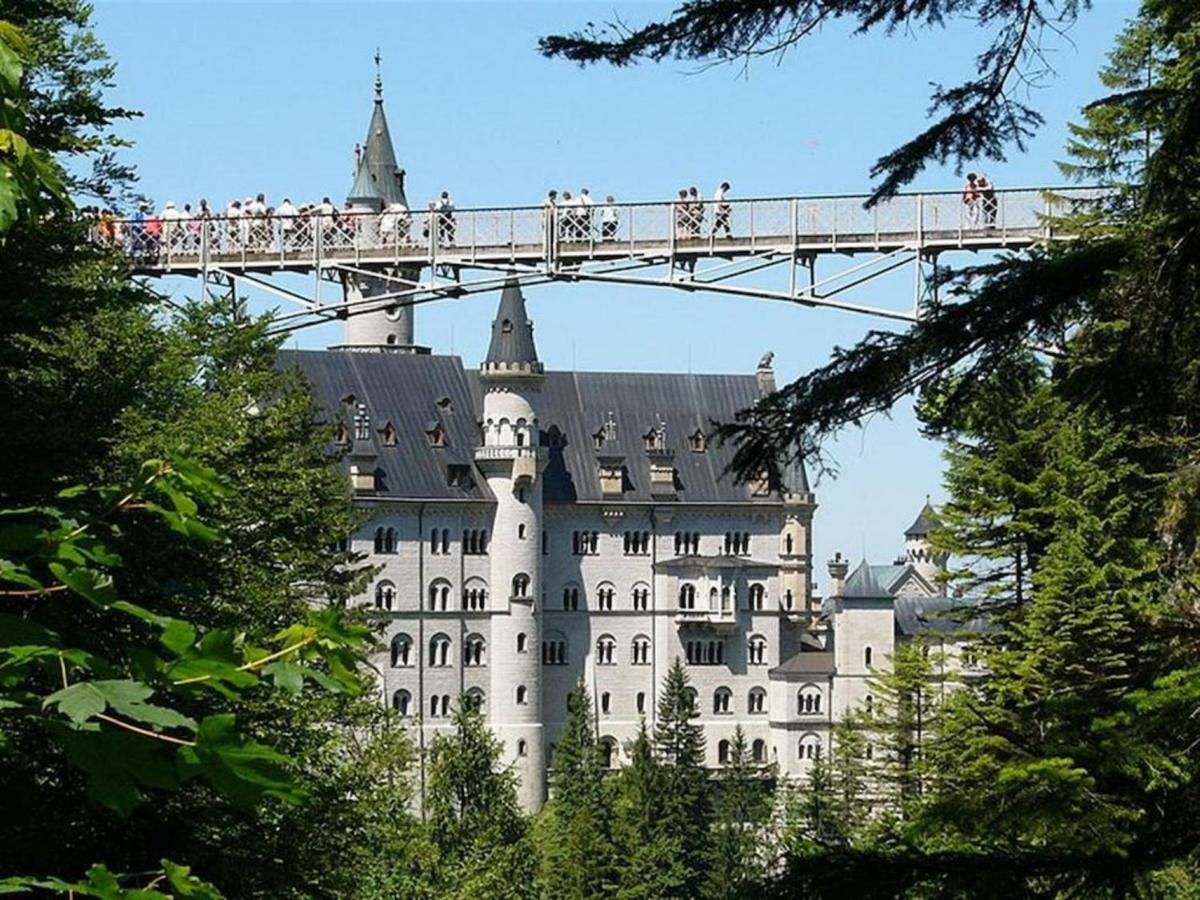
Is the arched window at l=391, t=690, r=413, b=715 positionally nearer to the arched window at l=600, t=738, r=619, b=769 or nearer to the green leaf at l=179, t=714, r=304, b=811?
the arched window at l=600, t=738, r=619, b=769

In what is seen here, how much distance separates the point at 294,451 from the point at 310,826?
11862 millimetres

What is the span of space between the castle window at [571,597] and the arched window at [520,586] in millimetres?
3868

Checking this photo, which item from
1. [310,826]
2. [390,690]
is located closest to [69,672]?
[310,826]

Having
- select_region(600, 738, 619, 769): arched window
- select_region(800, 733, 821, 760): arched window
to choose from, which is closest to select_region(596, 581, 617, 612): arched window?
select_region(600, 738, 619, 769): arched window

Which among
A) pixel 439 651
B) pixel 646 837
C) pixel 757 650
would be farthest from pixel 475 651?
pixel 646 837

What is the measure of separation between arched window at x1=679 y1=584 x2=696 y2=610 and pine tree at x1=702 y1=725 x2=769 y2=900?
6.54 meters

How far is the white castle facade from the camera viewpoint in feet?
424

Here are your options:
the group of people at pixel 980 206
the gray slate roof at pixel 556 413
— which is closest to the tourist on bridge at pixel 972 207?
the group of people at pixel 980 206

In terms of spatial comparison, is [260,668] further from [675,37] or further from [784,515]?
[784,515]

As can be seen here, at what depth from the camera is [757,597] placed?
140 meters

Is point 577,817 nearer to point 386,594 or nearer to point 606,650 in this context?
point 386,594

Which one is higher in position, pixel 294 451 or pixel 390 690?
pixel 390 690

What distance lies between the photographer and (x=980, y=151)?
12805mm

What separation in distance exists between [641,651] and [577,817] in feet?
122
